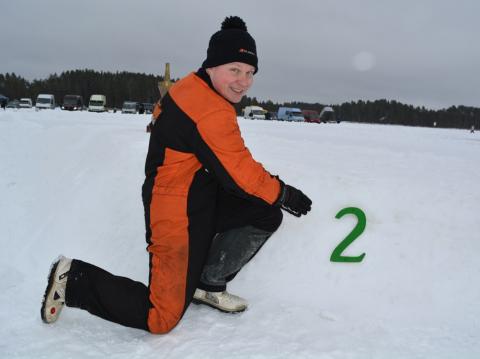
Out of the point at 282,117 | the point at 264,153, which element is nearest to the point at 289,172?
the point at 264,153

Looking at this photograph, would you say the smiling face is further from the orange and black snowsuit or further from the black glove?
the black glove

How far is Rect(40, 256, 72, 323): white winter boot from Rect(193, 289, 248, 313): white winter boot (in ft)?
2.84

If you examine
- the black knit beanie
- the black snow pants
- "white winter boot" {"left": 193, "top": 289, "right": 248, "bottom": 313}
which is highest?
the black knit beanie

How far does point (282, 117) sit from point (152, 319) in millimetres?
39921

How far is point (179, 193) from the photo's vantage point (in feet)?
7.55

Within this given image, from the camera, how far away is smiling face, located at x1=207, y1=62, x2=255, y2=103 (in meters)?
2.38

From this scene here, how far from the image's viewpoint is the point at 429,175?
13.8 ft

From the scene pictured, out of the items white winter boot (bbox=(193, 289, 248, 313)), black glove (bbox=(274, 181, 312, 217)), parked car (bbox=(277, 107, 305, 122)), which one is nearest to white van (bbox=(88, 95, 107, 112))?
parked car (bbox=(277, 107, 305, 122))

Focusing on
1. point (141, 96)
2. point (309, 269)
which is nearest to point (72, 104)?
point (309, 269)

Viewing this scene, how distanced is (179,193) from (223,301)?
0.83 metres

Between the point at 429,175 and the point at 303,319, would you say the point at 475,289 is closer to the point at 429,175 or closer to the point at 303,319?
the point at 303,319

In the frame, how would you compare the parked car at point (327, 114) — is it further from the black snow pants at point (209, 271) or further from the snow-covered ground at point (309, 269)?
the black snow pants at point (209, 271)

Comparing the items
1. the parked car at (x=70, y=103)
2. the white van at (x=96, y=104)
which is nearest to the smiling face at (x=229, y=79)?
the white van at (x=96, y=104)

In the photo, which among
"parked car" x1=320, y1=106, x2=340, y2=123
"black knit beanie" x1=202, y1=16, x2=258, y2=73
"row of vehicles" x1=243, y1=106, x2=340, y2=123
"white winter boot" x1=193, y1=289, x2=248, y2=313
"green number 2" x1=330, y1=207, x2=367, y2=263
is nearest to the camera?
"black knit beanie" x1=202, y1=16, x2=258, y2=73
